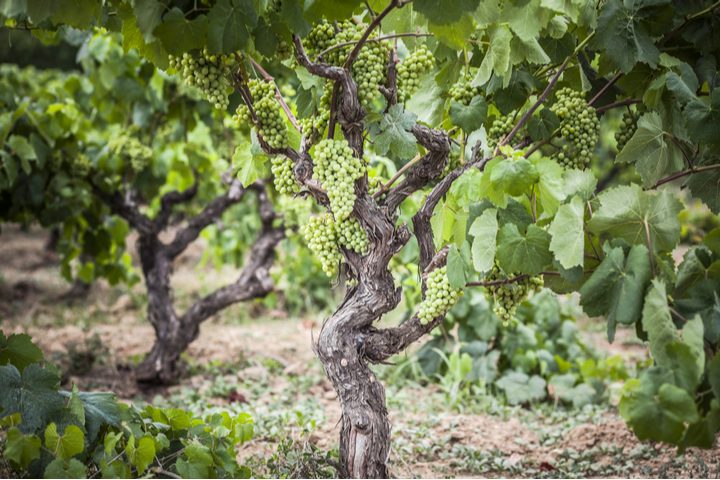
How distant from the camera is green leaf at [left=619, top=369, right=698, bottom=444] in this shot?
1.44 meters

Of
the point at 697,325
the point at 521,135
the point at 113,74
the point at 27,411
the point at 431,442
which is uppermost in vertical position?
the point at 113,74

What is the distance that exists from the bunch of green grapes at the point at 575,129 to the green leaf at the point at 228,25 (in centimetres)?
92

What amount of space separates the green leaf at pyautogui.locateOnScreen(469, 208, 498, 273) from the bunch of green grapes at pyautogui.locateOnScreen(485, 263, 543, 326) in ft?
0.67

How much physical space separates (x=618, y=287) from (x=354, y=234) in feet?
2.42

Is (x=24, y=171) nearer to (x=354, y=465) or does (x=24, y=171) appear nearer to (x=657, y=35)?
(x=354, y=465)

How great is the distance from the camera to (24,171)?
420 cm

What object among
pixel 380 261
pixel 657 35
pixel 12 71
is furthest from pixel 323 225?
pixel 12 71

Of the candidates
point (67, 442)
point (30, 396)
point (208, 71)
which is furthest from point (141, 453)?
point (208, 71)

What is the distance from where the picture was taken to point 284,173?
2078 mm

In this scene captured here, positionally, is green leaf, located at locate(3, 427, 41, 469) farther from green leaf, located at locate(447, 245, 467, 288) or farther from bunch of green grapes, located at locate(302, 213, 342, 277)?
green leaf, located at locate(447, 245, 467, 288)

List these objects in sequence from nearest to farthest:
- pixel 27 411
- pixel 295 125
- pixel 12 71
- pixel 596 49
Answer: pixel 27 411 < pixel 596 49 < pixel 295 125 < pixel 12 71

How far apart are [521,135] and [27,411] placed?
1.56 m

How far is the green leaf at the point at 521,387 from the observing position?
3.88 m

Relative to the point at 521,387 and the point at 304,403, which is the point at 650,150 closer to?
the point at 521,387
